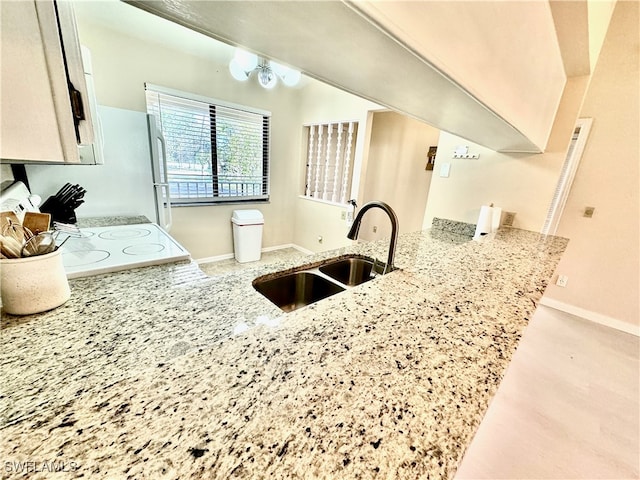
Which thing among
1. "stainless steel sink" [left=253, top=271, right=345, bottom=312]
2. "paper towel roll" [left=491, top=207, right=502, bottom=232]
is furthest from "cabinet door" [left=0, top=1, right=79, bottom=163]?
"paper towel roll" [left=491, top=207, right=502, bottom=232]

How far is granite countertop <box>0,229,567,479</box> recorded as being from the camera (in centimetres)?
31

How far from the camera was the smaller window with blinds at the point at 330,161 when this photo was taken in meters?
3.53

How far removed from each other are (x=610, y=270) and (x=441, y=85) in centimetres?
326

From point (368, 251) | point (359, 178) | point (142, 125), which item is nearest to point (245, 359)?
point (368, 251)

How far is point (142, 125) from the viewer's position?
2152 mm

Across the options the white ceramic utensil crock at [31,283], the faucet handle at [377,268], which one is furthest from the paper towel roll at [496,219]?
the white ceramic utensil crock at [31,283]

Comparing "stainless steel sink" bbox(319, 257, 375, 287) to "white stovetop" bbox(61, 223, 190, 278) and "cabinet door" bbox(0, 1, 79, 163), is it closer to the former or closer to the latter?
"white stovetop" bbox(61, 223, 190, 278)

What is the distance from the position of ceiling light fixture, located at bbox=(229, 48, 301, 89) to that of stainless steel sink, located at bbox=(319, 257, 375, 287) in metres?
1.86

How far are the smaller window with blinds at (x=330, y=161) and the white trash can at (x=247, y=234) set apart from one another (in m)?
1.04

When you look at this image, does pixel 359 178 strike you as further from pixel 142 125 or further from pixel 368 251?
pixel 142 125

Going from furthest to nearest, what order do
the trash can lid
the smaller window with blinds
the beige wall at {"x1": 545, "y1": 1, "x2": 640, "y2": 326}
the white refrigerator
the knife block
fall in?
the smaller window with blinds, the trash can lid, the beige wall at {"x1": 545, "y1": 1, "x2": 640, "y2": 326}, the white refrigerator, the knife block

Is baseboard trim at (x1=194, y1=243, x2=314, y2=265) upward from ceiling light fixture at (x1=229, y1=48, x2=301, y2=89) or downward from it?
downward

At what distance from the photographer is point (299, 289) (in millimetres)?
1187

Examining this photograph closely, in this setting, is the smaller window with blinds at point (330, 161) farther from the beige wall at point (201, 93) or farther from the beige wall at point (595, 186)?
the beige wall at point (595, 186)
